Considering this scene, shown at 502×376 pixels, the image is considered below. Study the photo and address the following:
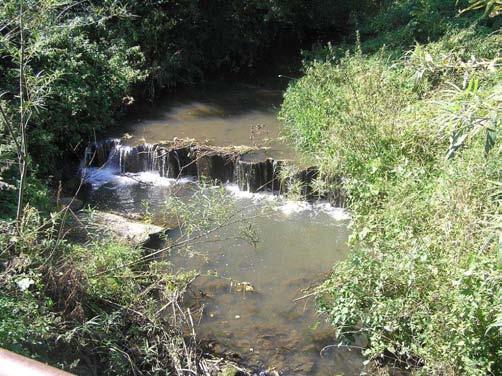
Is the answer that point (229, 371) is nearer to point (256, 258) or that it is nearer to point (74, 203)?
point (256, 258)

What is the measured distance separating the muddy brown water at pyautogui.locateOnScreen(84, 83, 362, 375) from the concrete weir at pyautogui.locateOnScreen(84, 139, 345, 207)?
6.2 inches

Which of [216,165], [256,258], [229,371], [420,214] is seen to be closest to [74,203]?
[216,165]

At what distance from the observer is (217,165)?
8.91 meters

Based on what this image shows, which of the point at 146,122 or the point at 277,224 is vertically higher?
the point at 146,122

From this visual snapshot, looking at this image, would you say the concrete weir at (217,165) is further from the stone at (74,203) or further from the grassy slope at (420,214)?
the stone at (74,203)

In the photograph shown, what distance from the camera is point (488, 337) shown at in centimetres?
405

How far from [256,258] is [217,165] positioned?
2.42 metres

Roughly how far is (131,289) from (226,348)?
3.69 feet

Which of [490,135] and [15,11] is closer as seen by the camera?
[490,135]

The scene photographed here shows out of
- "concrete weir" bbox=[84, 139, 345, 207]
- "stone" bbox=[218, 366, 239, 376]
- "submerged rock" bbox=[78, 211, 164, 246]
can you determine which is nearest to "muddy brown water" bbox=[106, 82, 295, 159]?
"concrete weir" bbox=[84, 139, 345, 207]

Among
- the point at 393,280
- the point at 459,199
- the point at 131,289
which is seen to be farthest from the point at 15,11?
the point at 459,199

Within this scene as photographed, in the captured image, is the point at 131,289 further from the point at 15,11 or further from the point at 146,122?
the point at 146,122

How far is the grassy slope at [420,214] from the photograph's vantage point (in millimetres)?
3908

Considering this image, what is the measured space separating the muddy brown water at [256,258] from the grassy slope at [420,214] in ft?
1.80
